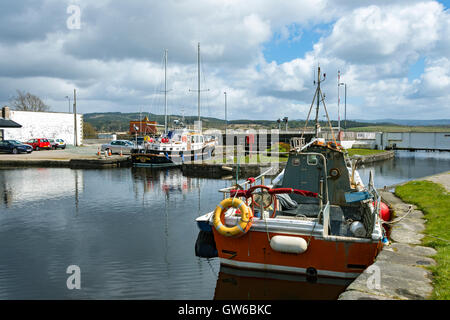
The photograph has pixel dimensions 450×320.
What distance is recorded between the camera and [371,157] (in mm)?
46625

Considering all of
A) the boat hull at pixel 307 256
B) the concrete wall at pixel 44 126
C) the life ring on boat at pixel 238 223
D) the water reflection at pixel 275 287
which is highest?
the concrete wall at pixel 44 126

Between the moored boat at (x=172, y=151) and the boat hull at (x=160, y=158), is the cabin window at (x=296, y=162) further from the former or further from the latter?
the moored boat at (x=172, y=151)

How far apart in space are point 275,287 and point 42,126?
54.6 m

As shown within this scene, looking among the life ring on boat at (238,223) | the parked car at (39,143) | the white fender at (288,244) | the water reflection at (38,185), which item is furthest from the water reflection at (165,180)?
the parked car at (39,143)

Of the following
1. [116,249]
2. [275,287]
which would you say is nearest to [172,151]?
[116,249]

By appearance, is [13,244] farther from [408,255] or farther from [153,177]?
[153,177]

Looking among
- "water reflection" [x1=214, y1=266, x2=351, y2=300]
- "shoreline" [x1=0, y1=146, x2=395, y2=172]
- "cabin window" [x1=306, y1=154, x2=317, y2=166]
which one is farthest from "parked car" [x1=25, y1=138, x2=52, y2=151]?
"water reflection" [x1=214, y1=266, x2=351, y2=300]

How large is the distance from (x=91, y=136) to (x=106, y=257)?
82557mm

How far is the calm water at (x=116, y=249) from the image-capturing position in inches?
361

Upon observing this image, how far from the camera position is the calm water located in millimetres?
9180

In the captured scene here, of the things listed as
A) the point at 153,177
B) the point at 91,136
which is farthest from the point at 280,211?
the point at 91,136

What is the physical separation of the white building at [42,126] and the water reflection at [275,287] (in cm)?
5041

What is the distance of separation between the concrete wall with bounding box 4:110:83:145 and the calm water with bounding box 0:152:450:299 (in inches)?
1194

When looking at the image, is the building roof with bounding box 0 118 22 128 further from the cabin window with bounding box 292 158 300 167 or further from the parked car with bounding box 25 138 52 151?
the cabin window with bounding box 292 158 300 167
